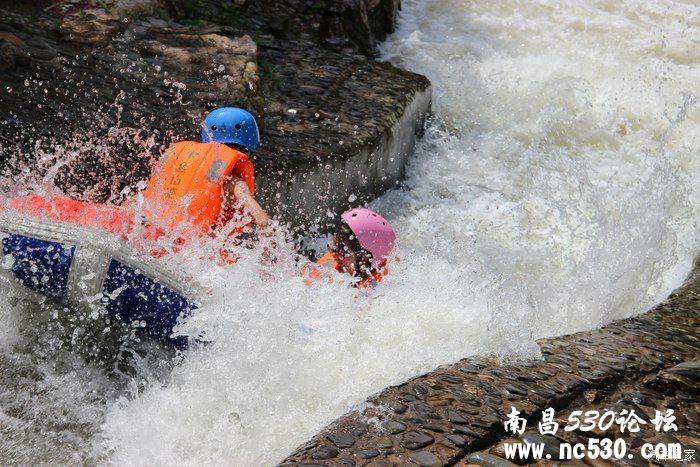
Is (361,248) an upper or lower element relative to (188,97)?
upper

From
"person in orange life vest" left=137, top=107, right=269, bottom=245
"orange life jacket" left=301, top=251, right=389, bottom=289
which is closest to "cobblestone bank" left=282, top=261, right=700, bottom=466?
"orange life jacket" left=301, top=251, right=389, bottom=289

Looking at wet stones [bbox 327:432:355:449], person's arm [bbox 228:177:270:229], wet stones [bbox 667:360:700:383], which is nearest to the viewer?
wet stones [bbox 327:432:355:449]

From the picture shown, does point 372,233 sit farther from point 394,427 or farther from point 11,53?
point 11,53

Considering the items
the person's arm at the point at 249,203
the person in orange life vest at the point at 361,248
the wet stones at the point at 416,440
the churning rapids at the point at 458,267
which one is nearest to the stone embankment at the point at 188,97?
the churning rapids at the point at 458,267

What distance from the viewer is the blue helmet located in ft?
18.1

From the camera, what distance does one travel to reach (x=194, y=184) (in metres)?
5.18

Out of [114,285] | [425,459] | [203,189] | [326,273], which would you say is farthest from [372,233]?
[425,459]

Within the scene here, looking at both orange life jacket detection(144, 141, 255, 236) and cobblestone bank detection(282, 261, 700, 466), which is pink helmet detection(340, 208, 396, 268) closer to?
orange life jacket detection(144, 141, 255, 236)

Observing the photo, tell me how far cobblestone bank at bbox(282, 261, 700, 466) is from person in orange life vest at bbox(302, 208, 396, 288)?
107cm

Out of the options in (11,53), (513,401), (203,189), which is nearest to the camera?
(513,401)

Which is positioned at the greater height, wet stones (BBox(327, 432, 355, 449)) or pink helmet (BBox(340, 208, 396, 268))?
wet stones (BBox(327, 432, 355, 449))

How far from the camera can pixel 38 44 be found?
728 cm

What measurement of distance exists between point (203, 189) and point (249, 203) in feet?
0.92

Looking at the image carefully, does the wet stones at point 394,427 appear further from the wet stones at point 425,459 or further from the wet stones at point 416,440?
the wet stones at point 425,459
